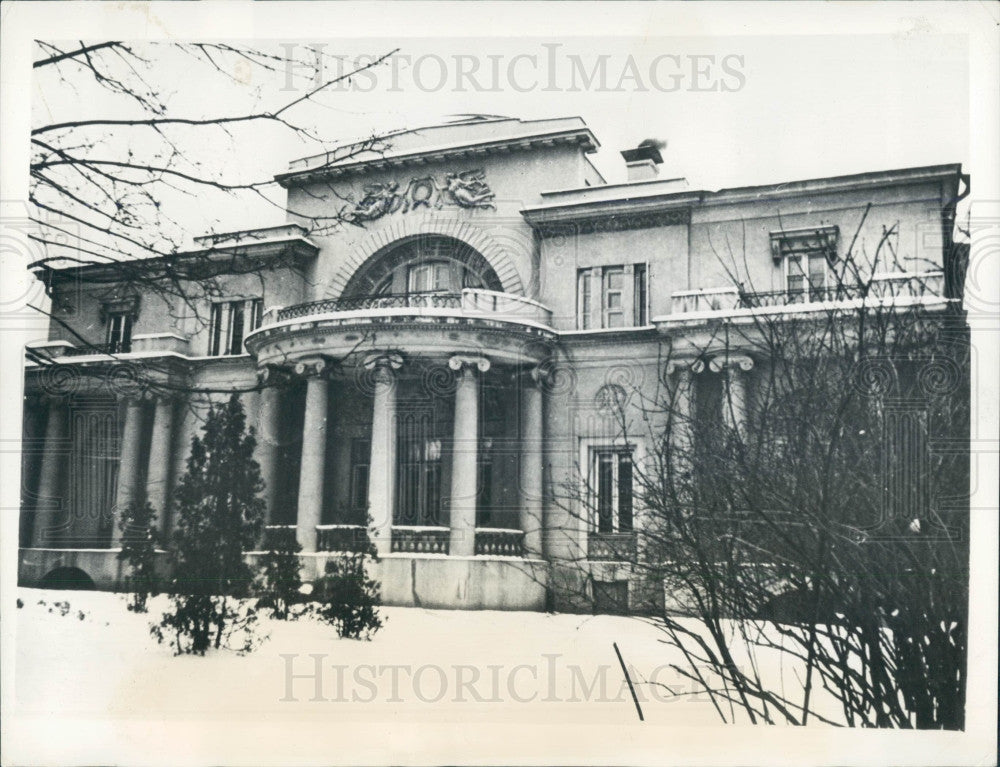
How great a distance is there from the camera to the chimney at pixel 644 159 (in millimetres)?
6145

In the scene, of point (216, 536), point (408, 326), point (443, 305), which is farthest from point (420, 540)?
point (443, 305)

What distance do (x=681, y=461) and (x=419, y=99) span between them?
3204 mm

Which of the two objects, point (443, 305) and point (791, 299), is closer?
point (791, 299)

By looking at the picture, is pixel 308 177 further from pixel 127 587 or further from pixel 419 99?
pixel 127 587

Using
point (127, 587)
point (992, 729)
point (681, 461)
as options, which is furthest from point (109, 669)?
point (992, 729)

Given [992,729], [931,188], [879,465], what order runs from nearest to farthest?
[879,465] < [992,729] < [931,188]

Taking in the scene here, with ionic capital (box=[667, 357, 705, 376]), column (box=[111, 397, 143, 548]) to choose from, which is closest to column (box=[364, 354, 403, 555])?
column (box=[111, 397, 143, 548])

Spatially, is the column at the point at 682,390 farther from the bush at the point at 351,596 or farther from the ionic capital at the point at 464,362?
the bush at the point at 351,596

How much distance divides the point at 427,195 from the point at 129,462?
2.96 meters

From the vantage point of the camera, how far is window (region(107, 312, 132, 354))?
6191 mm

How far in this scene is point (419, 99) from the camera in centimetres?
624

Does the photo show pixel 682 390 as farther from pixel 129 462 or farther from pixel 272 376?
pixel 129 462

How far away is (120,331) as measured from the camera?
6.22 m

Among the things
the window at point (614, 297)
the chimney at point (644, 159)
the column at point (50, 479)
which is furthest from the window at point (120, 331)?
the chimney at point (644, 159)
